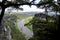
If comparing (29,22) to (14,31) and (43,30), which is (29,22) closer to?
(43,30)

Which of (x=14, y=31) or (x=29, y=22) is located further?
(x=14, y=31)

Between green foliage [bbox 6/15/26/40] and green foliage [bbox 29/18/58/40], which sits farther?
green foliage [bbox 6/15/26/40]

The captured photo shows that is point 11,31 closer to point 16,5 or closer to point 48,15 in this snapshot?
point 16,5

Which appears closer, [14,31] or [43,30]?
[43,30]

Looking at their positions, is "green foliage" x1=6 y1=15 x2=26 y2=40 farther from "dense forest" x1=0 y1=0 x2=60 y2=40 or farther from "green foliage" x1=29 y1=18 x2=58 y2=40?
"green foliage" x1=29 y1=18 x2=58 y2=40

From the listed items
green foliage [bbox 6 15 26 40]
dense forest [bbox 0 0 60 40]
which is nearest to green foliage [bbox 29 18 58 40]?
dense forest [bbox 0 0 60 40]

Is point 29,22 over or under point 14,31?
over

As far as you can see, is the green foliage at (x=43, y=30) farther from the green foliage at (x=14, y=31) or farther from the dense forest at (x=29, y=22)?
the green foliage at (x=14, y=31)

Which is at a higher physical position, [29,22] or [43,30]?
[29,22]

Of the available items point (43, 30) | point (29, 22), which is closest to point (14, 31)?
point (29, 22)

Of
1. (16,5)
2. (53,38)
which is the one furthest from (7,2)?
(53,38)

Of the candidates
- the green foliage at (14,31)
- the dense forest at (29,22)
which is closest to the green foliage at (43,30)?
the dense forest at (29,22)
